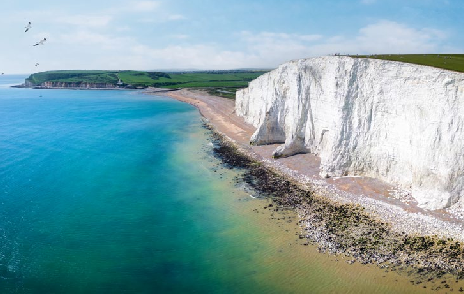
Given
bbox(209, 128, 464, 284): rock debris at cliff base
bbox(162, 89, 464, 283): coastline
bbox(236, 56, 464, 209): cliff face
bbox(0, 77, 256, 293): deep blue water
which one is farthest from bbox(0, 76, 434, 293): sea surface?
bbox(236, 56, 464, 209): cliff face

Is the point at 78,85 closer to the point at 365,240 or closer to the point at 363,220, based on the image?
the point at 363,220

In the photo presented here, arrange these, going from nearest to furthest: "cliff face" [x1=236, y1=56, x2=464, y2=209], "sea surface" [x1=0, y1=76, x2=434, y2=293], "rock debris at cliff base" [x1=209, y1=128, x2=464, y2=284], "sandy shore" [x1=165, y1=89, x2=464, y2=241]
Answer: "sea surface" [x1=0, y1=76, x2=434, y2=293] → "rock debris at cliff base" [x1=209, y1=128, x2=464, y2=284] → "sandy shore" [x1=165, y1=89, x2=464, y2=241] → "cliff face" [x1=236, y1=56, x2=464, y2=209]

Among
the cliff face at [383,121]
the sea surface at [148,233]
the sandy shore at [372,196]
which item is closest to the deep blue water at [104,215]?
the sea surface at [148,233]

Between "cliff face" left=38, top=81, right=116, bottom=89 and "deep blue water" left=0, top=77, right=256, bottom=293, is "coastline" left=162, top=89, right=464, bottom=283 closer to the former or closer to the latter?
"deep blue water" left=0, top=77, right=256, bottom=293

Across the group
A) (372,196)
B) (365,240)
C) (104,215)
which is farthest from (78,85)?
(365,240)

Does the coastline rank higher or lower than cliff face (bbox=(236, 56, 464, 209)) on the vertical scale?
lower

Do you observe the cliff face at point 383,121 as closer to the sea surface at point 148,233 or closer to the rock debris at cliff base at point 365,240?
the rock debris at cliff base at point 365,240
